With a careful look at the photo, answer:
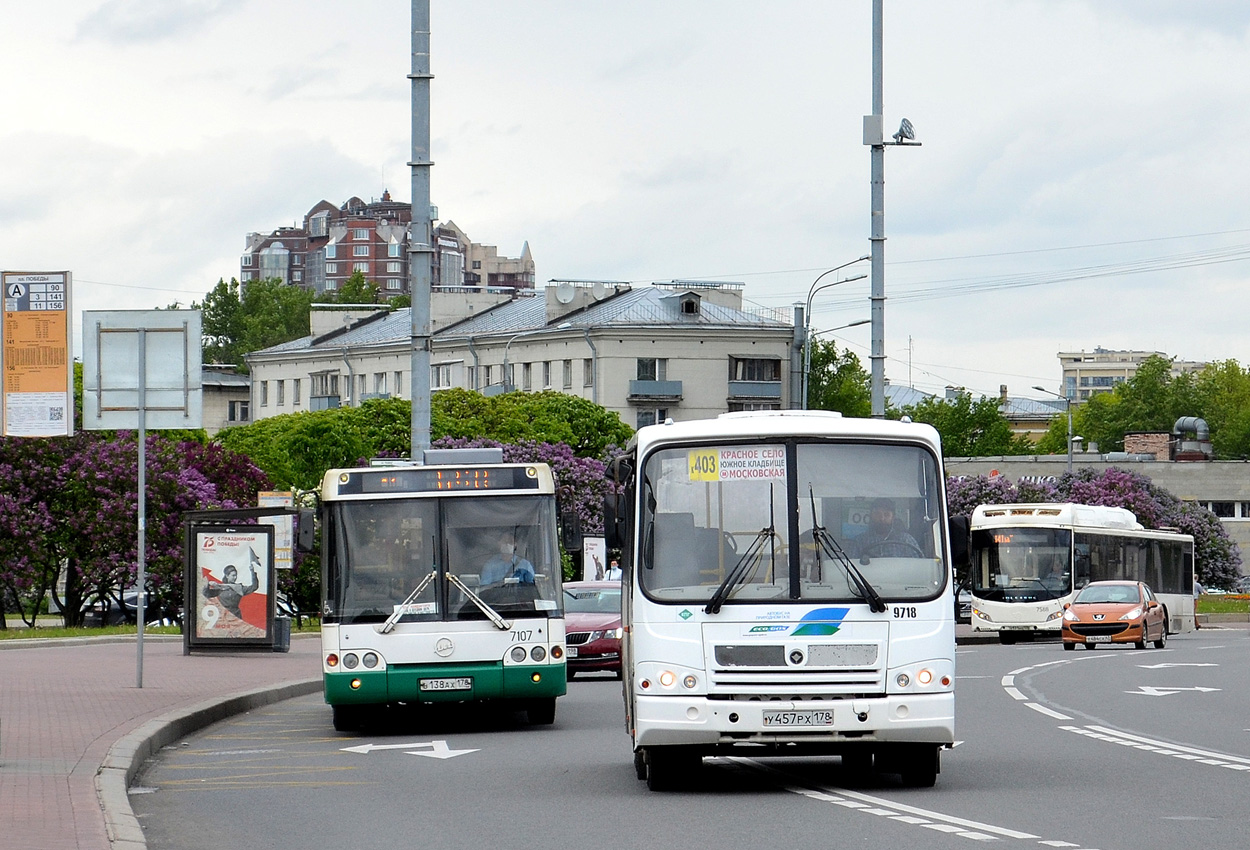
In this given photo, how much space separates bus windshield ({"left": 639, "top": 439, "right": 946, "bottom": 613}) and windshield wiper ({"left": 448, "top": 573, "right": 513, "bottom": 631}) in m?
5.48

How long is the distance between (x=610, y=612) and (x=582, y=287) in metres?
78.5

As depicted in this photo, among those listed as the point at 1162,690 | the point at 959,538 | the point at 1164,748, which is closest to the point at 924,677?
the point at 959,538

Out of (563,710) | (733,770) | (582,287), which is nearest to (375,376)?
(582,287)

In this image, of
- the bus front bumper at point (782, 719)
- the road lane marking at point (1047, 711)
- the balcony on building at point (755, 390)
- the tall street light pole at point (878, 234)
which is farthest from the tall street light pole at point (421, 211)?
the balcony on building at point (755, 390)

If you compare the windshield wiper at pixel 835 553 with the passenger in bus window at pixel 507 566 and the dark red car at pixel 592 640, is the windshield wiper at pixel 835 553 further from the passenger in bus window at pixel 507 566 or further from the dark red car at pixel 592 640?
the dark red car at pixel 592 640

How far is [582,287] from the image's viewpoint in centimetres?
10600

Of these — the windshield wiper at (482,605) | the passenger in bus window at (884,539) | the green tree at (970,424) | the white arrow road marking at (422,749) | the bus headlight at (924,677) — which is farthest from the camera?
the green tree at (970,424)

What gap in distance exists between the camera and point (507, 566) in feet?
59.4

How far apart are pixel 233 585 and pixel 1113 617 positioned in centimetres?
1864

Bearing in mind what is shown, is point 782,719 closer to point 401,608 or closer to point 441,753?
point 441,753

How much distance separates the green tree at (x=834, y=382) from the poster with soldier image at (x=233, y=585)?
76.5 meters

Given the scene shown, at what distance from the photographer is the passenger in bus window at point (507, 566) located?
18.1m

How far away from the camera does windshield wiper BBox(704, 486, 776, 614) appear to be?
1217 centimetres

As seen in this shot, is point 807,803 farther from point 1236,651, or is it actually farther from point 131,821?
point 1236,651
